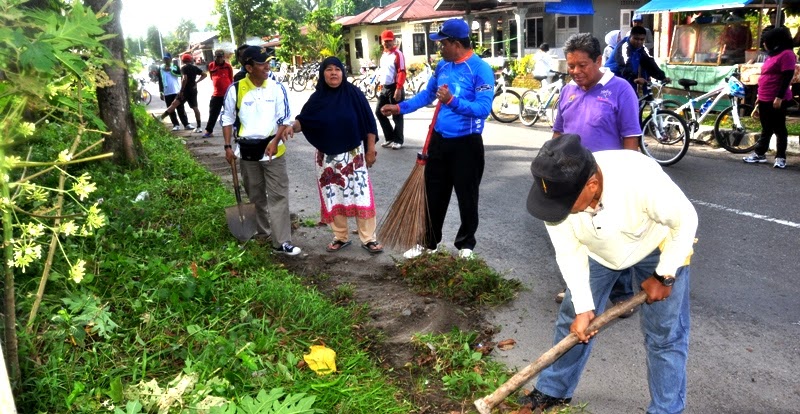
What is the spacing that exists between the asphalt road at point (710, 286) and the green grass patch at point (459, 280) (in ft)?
0.45

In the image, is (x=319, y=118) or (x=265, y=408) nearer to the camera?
(x=265, y=408)

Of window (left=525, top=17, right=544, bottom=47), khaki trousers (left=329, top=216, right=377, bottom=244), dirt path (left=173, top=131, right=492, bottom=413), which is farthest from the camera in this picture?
window (left=525, top=17, right=544, bottom=47)

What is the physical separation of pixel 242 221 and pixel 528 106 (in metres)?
8.41

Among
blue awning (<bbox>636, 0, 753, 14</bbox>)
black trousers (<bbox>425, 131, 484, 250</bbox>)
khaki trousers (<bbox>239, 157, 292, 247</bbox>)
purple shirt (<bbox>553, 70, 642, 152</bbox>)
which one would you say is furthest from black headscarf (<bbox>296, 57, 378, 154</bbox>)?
blue awning (<bbox>636, 0, 753, 14</bbox>)

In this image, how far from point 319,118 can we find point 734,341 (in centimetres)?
328

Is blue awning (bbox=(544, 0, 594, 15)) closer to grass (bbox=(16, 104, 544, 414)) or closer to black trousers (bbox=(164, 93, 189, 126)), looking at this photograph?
black trousers (bbox=(164, 93, 189, 126))

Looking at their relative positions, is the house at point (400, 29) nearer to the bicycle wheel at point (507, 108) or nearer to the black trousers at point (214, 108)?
the bicycle wheel at point (507, 108)

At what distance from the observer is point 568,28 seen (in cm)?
2214

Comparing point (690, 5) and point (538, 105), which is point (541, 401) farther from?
point (690, 5)

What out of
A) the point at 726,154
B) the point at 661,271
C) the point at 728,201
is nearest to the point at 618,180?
the point at 661,271

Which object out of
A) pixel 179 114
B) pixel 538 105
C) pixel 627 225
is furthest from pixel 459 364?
pixel 179 114

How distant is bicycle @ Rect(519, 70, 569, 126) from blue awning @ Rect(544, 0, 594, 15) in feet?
27.1

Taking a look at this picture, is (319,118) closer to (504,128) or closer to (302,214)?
(302,214)

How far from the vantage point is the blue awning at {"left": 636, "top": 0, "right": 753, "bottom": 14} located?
12.2 meters
